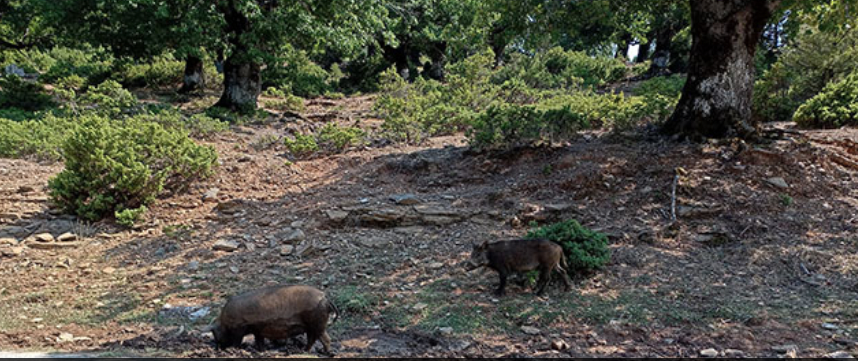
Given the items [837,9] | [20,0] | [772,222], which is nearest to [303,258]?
[772,222]

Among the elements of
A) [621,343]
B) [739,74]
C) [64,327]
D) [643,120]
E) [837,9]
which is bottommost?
[64,327]

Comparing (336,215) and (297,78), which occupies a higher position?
(297,78)

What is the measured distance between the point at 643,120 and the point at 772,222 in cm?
413

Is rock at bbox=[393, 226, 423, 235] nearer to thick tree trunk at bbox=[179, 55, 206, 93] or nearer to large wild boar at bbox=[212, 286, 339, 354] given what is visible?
large wild boar at bbox=[212, 286, 339, 354]

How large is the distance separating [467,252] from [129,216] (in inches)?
165

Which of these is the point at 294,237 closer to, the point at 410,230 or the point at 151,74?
the point at 410,230

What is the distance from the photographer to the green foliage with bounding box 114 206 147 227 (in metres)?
6.57

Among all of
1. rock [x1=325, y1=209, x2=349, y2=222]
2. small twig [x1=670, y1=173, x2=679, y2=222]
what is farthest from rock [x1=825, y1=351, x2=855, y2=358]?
rock [x1=325, y1=209, x2=349, y2=222]

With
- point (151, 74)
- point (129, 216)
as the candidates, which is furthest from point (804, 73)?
point (151, 74)

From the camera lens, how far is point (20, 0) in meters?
15.3

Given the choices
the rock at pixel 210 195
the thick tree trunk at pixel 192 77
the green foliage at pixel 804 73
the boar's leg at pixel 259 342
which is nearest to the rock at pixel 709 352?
the boar's leg at pixel 259 342

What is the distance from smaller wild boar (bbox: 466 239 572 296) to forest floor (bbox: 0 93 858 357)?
0.63 ft

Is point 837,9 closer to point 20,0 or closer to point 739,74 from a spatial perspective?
point 739,74

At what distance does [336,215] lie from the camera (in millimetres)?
6773
